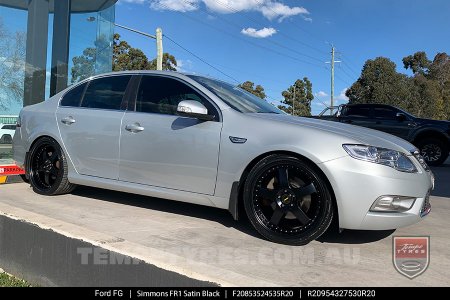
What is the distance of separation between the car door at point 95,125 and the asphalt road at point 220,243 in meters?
0.47

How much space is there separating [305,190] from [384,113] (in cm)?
984

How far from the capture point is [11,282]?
128 inches

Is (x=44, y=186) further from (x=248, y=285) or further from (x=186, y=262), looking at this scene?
(x=248, y=285)

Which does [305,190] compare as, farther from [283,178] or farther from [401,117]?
[401,117]

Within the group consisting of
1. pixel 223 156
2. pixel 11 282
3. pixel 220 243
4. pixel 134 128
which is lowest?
pixel 11 282

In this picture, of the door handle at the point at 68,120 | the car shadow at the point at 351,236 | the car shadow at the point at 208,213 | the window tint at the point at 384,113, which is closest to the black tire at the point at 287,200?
the car shadow at the point at 208,213

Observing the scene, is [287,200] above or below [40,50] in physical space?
below

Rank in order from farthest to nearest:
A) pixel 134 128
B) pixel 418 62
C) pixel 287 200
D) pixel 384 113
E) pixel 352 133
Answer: pixel 418 62, pixel 384 113, pixel 134 128, pixel 352 133, pixel 287 200

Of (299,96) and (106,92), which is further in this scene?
(299,96)

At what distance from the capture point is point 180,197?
4.10m

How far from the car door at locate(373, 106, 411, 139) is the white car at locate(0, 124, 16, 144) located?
9.35m

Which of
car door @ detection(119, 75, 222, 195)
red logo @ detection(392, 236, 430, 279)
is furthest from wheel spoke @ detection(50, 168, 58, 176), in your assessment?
red logo @ detection(392, 236, 430, 279)

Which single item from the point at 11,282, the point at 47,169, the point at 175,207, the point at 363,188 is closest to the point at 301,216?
the point at 363,188
